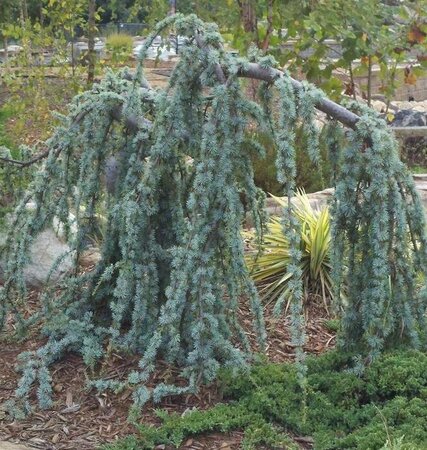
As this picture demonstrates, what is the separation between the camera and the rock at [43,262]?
18.4 ft

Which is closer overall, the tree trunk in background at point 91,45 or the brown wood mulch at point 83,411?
the brown wood mulch at point 83,411

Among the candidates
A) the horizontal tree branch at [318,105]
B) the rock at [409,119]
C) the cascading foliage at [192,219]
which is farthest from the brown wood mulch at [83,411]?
the rock at [409,119]

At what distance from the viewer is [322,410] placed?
3.96 meters

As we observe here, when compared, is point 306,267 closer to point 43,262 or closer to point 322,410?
point 43,262

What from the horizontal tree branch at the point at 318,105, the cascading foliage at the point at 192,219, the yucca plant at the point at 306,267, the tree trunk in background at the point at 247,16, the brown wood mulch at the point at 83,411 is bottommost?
the brown wood mulch at the point at 83,411

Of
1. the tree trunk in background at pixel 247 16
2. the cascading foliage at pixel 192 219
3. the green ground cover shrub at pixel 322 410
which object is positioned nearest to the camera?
the green ground cover shrub at pixel 322 410

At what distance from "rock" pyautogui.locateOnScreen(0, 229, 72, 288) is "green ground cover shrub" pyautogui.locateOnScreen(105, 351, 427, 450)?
72.1 inches

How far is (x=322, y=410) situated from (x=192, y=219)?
3.32ft

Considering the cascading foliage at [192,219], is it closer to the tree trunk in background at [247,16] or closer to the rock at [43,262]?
the rock at [43,262]

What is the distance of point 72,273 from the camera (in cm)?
494

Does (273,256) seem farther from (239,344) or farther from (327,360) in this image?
(327,360)

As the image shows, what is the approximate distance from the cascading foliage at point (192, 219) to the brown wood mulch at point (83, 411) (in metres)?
0.07

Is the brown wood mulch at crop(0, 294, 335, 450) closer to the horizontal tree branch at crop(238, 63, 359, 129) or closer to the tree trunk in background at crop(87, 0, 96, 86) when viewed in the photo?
the horizontal tree branch at crop(238, 63, 359, 129)

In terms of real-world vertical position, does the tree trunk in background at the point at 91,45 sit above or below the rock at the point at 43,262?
above
